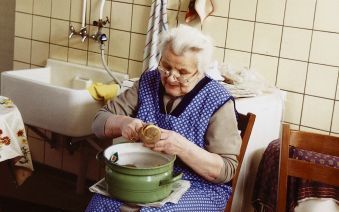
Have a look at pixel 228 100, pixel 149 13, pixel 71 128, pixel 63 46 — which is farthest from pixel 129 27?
pixel 228 100

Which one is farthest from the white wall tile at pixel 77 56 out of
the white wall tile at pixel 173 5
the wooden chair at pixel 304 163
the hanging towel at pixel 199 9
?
the wooden chair at pixel 304 163

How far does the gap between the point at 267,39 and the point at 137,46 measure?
738mm

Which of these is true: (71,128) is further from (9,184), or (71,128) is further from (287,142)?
(287,142)

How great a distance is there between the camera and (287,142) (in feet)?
4.76

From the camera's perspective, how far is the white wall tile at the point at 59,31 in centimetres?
276

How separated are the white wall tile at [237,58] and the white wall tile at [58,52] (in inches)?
41.3

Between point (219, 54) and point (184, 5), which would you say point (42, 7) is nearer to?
point (184, 5)

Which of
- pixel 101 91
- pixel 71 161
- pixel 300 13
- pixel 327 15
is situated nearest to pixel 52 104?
pixel 101 91

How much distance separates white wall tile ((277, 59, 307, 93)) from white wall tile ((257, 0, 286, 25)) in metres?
0.20

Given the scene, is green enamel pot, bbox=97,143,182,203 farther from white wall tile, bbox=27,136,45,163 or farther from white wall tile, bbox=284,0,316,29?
white wall tile, bbox=27,136,45,163

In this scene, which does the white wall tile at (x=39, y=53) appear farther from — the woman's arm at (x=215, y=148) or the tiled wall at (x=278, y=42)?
the woman's arm at (x=215, y=148)

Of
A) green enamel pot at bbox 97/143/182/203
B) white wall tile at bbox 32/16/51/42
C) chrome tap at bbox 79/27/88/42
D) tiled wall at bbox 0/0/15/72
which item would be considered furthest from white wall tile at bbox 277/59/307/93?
tiled wall at bbox 0/0/15/72

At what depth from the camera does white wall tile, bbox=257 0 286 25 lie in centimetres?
216

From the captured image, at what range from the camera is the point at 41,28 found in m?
2.85
